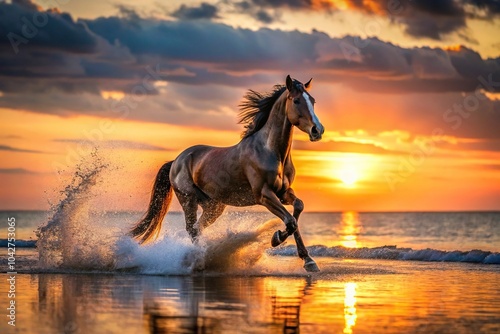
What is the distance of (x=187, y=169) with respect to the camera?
589 inches

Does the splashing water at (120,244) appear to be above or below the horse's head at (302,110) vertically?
below

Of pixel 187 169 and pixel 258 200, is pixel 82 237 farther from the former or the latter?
pixel 258 200

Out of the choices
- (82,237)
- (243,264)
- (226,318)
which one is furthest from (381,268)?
(226,318)

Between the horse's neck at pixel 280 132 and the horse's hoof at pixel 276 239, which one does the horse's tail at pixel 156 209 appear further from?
the horse's hoof at pixel 276 239

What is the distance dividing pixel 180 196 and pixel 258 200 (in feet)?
6.93

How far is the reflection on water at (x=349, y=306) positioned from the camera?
8115 millimetres

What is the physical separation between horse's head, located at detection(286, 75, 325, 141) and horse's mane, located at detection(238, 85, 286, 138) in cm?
62

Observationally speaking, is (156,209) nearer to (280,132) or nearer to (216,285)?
(280,132)

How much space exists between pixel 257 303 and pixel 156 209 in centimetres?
627

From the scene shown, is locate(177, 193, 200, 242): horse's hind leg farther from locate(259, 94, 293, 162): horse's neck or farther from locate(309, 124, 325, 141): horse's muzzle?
locate(309, 124, 325, 141): horse's muzzle

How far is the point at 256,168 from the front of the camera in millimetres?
13391

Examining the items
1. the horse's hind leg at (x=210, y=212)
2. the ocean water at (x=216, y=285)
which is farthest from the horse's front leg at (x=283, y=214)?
the horse's hind leg at (x=210, y=212)

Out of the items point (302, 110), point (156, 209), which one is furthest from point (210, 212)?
point (302, 110)

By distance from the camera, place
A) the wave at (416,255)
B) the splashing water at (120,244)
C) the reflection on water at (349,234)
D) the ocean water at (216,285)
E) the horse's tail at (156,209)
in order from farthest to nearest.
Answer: the reflection on water at (349,234)
the wave at (416,255)
the horse's tail at (156,209)
the splashing water at (120,244)
the ocean water at (216,285)
